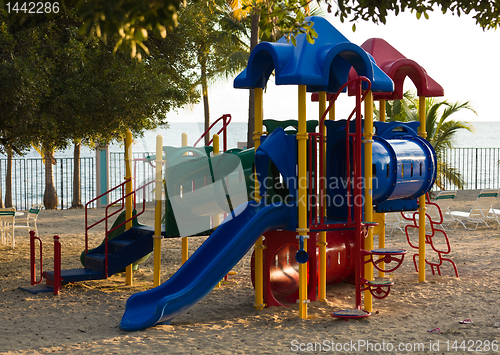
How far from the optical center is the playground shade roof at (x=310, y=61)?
228 inches

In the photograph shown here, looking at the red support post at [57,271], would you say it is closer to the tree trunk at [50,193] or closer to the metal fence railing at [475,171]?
the tree trunk at [50,193]

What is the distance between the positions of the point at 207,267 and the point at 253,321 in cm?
85

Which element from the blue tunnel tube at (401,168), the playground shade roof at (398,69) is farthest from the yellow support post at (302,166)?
the playground shade roof at (398,69)

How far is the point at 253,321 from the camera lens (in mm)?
6117

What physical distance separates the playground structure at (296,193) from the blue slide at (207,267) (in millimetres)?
13

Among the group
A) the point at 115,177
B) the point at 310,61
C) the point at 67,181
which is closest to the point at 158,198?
the point at 310,61

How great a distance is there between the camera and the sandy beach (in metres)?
5.12

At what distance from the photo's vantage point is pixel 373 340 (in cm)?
527

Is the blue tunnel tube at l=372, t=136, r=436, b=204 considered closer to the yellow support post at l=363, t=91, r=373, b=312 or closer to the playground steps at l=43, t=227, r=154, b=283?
the yellow support post at l=363, t=91, r=373, b=312

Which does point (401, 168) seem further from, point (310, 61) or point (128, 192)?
point (128, 192)

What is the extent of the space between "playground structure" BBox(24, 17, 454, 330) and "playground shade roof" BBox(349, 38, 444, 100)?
0.03 metres

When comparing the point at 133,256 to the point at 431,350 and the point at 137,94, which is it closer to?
the point at 137,94

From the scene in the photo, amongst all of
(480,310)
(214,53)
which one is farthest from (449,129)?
(480,310)

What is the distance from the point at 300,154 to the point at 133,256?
10.9ft
